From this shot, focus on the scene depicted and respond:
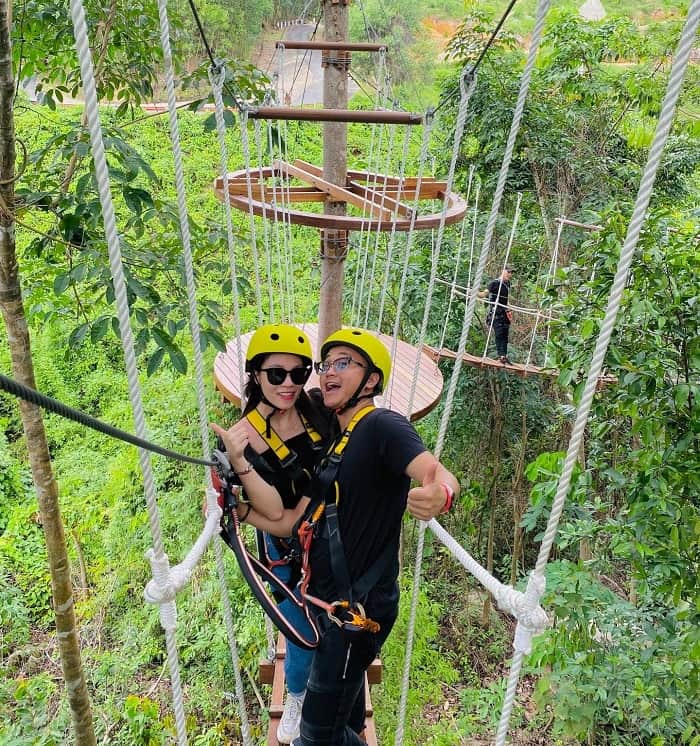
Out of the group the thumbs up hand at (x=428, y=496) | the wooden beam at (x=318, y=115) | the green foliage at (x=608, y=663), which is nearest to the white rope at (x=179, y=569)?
the thumbs up hand at (x=428, y=496)

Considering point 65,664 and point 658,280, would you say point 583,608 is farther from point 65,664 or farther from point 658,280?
point 65,664

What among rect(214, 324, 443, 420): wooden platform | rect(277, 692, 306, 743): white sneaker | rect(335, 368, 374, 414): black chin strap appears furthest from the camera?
rect(214, 324, 443, 420): wooden platform

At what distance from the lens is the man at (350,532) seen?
1.04 meters

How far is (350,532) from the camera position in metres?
1.06

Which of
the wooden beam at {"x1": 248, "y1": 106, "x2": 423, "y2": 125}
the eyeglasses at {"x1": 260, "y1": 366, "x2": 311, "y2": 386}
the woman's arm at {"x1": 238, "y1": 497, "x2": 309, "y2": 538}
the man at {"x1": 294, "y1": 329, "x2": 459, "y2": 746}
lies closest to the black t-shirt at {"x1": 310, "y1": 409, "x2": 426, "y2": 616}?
the man at {"x1": 294, "y1": 329, "x2": 459, "y2": 746}

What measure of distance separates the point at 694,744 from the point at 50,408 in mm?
2091

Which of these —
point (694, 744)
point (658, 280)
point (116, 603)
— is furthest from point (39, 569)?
point (658, 280)

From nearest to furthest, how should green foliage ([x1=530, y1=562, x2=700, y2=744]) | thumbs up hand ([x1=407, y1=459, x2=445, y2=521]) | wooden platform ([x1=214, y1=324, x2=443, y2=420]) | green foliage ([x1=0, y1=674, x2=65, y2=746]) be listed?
1. thumbs up hand ([x1=407, y1=459, x2=445, y2=521])
2. green foliage ([x1=530, y1=562, x2=700, y2=744])
3. wooden platform ([x1=214, y1=324, x2=443, y2=420])
4. green foliage ([x1=0, y1=674, x2=65, y2=746])

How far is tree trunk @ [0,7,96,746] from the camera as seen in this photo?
144cm

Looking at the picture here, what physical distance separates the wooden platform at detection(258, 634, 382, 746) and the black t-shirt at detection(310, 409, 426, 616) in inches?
17.7

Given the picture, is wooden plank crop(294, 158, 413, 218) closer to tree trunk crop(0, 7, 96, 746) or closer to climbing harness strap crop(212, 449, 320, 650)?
tree trunk crop(0, 7, 96, 746)

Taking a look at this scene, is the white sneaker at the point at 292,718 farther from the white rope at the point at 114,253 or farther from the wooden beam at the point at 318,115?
the wooden beam at the point at 318,115

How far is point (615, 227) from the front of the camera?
1.77m

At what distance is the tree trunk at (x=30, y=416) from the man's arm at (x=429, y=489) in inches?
47.1
